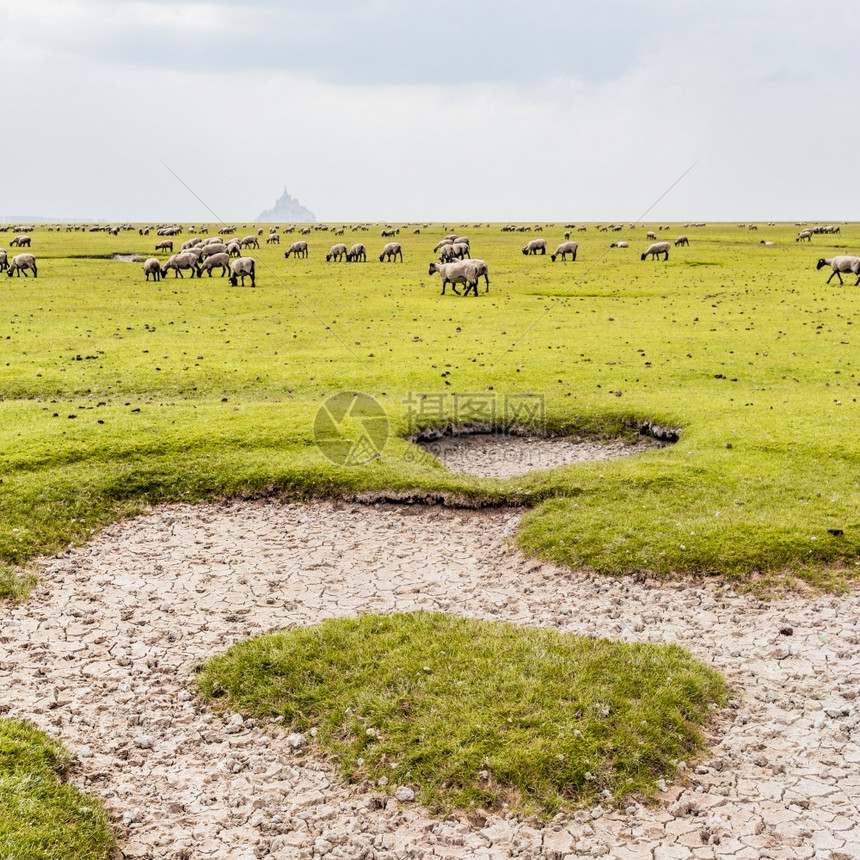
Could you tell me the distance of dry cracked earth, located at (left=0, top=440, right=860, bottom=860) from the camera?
7.87m

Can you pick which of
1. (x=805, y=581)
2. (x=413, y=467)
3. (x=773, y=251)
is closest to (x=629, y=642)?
(x=805, y=581)

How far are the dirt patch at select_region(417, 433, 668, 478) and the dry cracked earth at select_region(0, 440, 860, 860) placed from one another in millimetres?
3177

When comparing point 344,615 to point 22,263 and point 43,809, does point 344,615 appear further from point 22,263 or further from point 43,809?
point 22,263

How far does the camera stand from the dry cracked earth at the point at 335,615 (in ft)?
25.8

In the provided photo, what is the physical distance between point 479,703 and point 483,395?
625 inches

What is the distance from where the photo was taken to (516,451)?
2128cm

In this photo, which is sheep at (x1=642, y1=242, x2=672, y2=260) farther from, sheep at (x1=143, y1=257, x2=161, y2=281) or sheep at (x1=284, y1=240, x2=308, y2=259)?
sheep at (x1=143, y1=257, x2=161, y2=281)

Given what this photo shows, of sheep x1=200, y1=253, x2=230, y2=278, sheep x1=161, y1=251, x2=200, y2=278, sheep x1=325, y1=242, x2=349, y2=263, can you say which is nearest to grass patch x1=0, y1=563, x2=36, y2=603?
sheep x1=200, y1=253, x2=230, y2=278

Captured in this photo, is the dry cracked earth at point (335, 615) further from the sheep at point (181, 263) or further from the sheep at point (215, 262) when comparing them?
the sheep at point (181, 263)

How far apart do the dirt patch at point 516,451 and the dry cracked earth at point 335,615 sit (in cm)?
318

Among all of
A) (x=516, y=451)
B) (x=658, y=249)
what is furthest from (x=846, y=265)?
(x=516, y=451)

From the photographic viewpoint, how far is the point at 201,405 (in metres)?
23.9

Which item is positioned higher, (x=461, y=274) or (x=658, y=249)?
(x=658, y=249)

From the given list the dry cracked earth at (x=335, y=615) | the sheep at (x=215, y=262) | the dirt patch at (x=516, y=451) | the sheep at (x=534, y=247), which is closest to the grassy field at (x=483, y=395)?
the dirt patch at (x=516, y=451)
